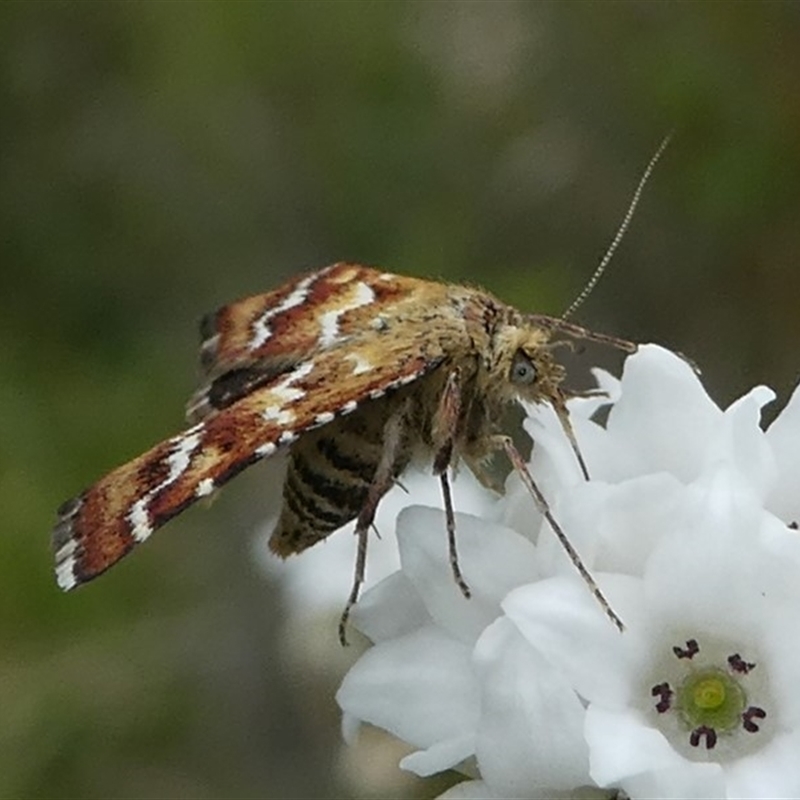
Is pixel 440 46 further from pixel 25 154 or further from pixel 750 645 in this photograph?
pixel 750 645

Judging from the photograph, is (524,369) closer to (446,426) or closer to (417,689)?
(446,426)

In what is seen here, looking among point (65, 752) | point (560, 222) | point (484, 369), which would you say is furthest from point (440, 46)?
point (484, 369)

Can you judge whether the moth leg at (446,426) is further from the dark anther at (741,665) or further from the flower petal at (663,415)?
the dark anther at (741,665)

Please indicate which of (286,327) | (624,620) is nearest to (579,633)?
(624,620)

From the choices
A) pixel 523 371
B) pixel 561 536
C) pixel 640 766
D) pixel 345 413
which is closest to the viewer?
pixel 640 766

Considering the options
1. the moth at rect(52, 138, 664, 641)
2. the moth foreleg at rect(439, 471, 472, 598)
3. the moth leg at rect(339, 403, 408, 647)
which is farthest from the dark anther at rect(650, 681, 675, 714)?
the moth leg at rect(339, 403, 408, 647)

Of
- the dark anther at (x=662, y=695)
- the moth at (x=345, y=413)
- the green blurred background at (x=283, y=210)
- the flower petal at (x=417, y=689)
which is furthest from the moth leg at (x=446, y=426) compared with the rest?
the green blurred background at (x=283, y=210)

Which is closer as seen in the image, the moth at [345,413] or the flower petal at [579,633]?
the flower petal at [579,633]

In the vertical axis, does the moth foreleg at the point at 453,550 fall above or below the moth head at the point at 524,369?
below
